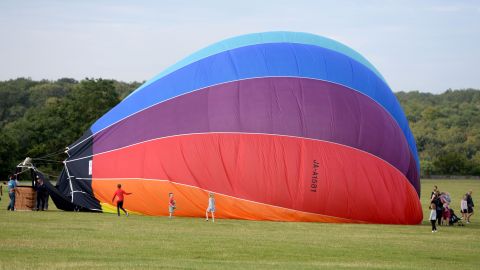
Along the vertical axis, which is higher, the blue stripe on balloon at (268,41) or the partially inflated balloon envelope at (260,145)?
the blue stripe on balloon at (268,41)

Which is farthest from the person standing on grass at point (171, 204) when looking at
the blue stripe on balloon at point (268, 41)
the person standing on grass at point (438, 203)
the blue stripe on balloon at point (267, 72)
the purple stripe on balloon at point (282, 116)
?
the person standing on grass at point (438, 203)

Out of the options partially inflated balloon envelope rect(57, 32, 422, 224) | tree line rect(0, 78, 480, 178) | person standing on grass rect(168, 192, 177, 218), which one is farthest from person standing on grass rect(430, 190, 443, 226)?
tree line rect(0, 78, 480, 178)

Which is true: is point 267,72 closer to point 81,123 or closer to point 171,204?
point 171,204

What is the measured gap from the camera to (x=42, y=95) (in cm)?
11231

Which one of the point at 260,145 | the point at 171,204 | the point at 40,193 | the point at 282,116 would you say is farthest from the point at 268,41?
the point at 40,193

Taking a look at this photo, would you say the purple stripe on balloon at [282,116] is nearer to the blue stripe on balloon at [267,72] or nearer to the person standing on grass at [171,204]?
the blue stripe on balloon at [267,72]

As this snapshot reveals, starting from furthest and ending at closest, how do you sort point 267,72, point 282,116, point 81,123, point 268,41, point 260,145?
point 81,123 < point 268,41 < point 267,72 < point 282,116 < point 260,145

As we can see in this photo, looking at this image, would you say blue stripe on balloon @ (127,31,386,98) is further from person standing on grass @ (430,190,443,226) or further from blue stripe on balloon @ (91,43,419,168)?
person standing on grass @ (430,190,443,226)

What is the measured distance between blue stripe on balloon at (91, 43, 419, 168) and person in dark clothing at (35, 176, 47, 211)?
2.20 metres

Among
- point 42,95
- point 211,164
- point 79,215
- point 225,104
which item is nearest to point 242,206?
point 211,164

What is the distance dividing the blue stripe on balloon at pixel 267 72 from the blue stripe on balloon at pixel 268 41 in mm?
347

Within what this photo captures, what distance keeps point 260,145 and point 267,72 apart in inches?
93.2

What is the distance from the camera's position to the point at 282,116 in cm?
2359

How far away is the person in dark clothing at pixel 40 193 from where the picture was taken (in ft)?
84.2
